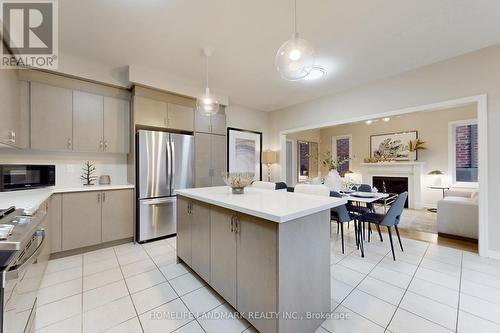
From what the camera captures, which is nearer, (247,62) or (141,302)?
(141,302)

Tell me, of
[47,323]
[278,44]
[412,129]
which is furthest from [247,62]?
[412,129]

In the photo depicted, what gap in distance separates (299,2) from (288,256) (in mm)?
2176

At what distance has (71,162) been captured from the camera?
10.1 ft

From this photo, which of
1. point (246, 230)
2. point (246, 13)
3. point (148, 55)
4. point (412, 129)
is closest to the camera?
point (246, 230)

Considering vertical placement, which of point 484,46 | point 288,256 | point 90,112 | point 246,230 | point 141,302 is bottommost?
point 141,302

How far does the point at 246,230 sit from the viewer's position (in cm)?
146

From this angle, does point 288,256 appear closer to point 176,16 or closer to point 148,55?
point 176,16

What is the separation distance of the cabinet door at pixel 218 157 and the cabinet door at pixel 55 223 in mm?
2225

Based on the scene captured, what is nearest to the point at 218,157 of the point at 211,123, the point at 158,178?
the point at 211,123

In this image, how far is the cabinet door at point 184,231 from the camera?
7.38 feet

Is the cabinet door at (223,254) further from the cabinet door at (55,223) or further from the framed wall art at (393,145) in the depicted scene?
the framed wall art at (393,145)

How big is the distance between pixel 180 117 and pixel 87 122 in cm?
131

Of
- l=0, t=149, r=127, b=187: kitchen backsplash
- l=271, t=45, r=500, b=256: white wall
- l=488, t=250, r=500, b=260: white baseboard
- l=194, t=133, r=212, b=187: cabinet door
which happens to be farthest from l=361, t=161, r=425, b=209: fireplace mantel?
l=0, t=149, r=127, b=187: kitchen backsplash

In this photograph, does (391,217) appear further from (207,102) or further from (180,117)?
(180,117)
